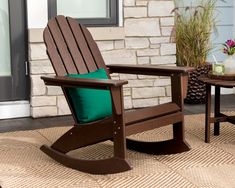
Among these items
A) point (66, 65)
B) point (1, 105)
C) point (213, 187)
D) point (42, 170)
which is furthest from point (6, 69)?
point (213, 187)

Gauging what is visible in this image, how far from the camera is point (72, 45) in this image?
3.39 meters

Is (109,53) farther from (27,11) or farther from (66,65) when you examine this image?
(66,65)

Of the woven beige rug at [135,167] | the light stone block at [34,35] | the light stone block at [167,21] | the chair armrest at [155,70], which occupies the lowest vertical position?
the woven beige rug at [135,167]

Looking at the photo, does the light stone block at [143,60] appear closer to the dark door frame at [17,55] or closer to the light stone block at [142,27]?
the light stone block at [142,27]

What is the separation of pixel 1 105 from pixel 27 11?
82 centimetres

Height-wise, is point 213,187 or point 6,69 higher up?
point 6,69

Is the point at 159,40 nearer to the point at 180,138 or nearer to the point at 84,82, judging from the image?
the point at 180,138

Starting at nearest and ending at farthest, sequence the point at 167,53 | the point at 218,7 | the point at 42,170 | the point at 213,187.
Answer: the point at 213,187, the point at 42,170, the point at 167,53, the point at 218,7

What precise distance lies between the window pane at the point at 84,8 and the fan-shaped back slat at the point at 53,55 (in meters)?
1.17

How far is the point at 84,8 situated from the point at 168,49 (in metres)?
0.86

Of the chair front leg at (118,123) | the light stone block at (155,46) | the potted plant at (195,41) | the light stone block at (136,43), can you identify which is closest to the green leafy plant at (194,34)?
the potted plant at (195,41)

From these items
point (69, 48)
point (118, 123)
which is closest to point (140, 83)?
point (69, 48)

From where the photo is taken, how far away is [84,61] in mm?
3400

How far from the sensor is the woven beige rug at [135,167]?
2691 mm
